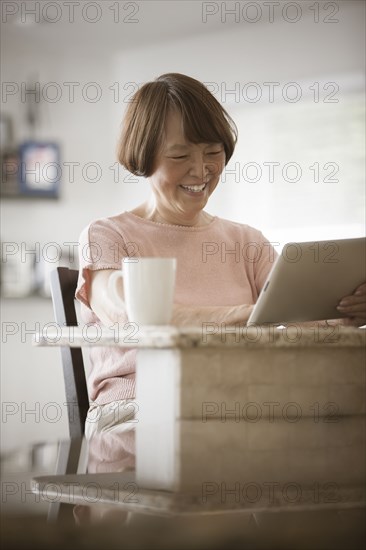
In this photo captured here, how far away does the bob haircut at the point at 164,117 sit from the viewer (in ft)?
5.86

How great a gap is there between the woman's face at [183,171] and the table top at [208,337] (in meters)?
0.92

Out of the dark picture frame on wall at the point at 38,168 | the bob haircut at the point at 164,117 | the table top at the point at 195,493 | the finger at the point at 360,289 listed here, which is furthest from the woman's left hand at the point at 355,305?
the dark picture frame on wall at the point at 38,168

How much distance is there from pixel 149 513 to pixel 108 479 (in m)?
0.16

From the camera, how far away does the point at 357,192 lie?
4152 mm

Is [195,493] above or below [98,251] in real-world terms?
below

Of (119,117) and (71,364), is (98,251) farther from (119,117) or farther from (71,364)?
(119,117)

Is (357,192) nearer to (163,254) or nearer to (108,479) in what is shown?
(163,254)

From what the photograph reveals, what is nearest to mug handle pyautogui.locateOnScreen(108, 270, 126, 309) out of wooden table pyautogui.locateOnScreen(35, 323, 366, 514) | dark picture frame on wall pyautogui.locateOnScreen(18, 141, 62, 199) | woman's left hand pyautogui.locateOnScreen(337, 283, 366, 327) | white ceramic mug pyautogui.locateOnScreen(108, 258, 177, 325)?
white ceramic mug pyautogui.locateOnScreen(108, 258, 177, 325)

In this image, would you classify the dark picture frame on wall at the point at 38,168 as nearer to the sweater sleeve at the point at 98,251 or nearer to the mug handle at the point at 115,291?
the sweater sleeve at the point at 98,251

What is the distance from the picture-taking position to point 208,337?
0.77 metres

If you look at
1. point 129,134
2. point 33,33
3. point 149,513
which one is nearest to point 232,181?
point 33,33

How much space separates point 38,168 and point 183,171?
112 inches

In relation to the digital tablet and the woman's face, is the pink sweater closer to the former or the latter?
the woman's face

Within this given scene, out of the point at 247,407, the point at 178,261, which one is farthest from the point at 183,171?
the point at 247,407
